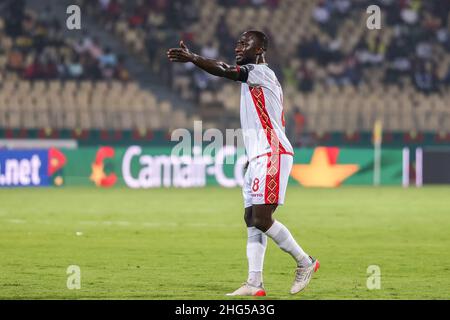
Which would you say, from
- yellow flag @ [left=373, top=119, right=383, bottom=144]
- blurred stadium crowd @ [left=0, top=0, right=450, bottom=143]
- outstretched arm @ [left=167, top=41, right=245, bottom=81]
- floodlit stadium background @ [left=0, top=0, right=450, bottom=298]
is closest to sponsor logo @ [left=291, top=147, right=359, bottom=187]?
floodlit stadium background @ [left=0, top=0, right=450, bottom=298]

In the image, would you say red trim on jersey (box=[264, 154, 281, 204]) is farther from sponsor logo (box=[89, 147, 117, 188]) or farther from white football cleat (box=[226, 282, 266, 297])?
sponsor logo (box=[89, 147, 117, 188])

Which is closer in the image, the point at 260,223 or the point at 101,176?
the point at 260,223

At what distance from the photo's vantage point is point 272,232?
10211 millimetres

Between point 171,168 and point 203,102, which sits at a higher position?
point 203,102

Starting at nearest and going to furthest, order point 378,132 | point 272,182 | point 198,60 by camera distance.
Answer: point 198,60
point 272,182
point 378,132

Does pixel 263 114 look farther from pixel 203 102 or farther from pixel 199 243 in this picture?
pixel 203 102

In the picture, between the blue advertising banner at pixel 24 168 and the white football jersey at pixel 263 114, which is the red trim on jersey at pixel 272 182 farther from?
the blue advertising banner at pixel 24 168

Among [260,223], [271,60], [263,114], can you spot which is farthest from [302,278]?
[271,60]

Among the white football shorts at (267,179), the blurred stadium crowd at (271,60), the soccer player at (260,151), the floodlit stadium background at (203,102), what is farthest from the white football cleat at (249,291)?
the blurred stadium crowd at (271,60)

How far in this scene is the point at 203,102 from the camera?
33125 millimetres

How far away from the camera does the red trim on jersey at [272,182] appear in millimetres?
10133

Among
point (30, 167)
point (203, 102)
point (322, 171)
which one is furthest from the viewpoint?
point (203, 102)

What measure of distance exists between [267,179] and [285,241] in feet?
1.97
